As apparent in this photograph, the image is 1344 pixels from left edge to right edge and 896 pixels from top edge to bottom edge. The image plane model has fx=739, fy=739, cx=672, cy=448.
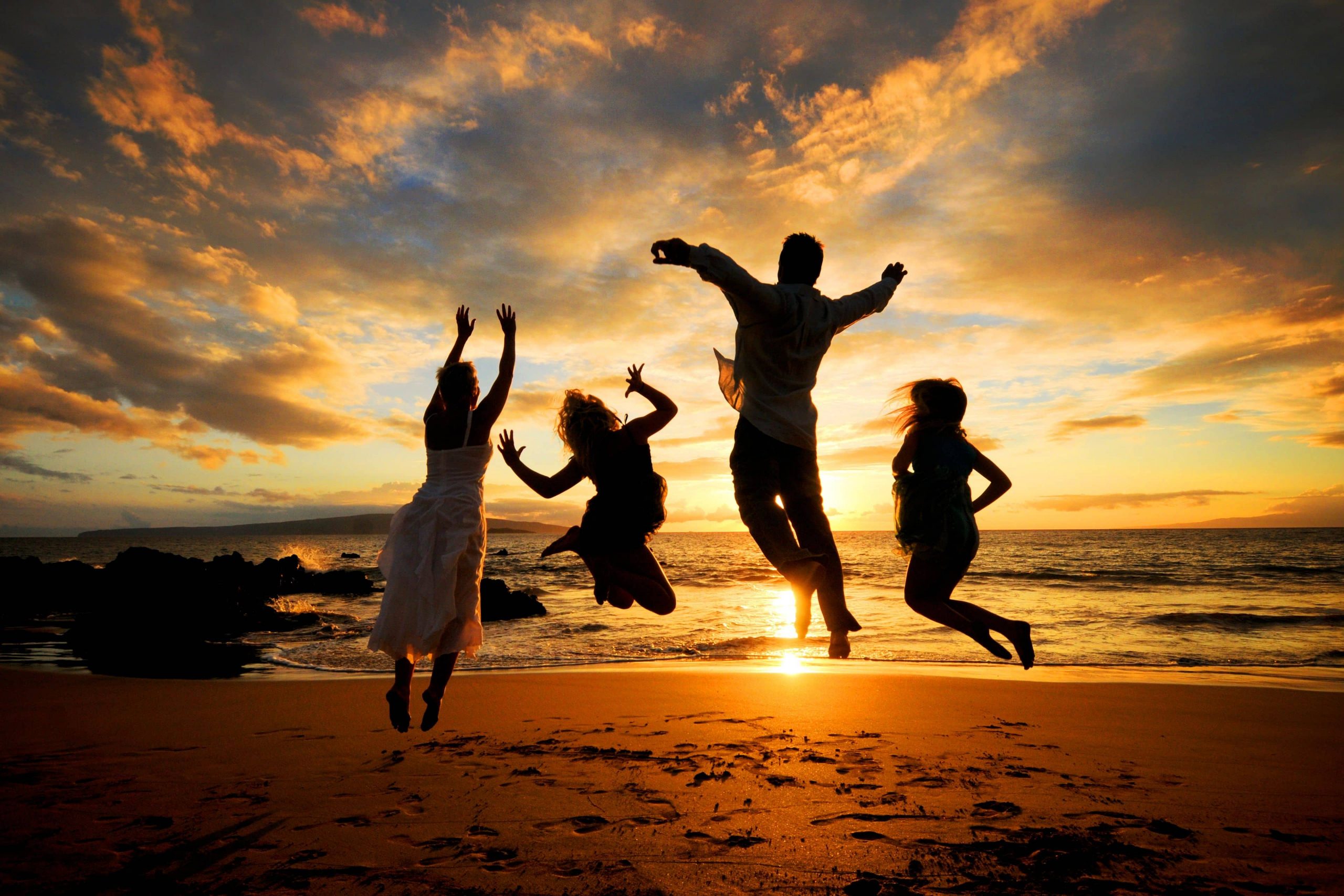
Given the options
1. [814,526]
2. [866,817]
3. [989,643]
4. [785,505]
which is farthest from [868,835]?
[785,505]

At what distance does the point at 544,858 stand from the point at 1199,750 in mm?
7077

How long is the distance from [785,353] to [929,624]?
17.6m

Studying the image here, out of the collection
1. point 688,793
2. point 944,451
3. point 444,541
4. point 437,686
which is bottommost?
point 688,793

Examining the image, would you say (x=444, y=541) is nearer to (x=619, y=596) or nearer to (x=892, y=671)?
(x=619, y=596)

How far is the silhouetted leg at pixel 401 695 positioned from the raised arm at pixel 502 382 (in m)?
1.81

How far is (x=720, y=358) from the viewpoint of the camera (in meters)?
4.38

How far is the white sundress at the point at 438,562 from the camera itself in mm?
5609

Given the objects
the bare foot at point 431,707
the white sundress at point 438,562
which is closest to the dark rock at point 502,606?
the white sundress at point 438,562

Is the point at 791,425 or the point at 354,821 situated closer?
the point at 791,425

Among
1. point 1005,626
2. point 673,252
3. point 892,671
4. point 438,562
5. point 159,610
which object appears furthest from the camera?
point 159,610

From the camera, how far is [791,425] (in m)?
4.12

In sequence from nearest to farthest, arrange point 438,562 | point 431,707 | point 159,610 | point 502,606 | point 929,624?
point 431,707 < point 438,562 < point 929,624 < point 159,610 < point 502,606

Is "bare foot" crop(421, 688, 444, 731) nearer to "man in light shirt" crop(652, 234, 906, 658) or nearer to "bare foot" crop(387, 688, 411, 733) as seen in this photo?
"bare foot" crop(387, 688, 411, 733)

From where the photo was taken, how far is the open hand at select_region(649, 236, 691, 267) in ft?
11.7
